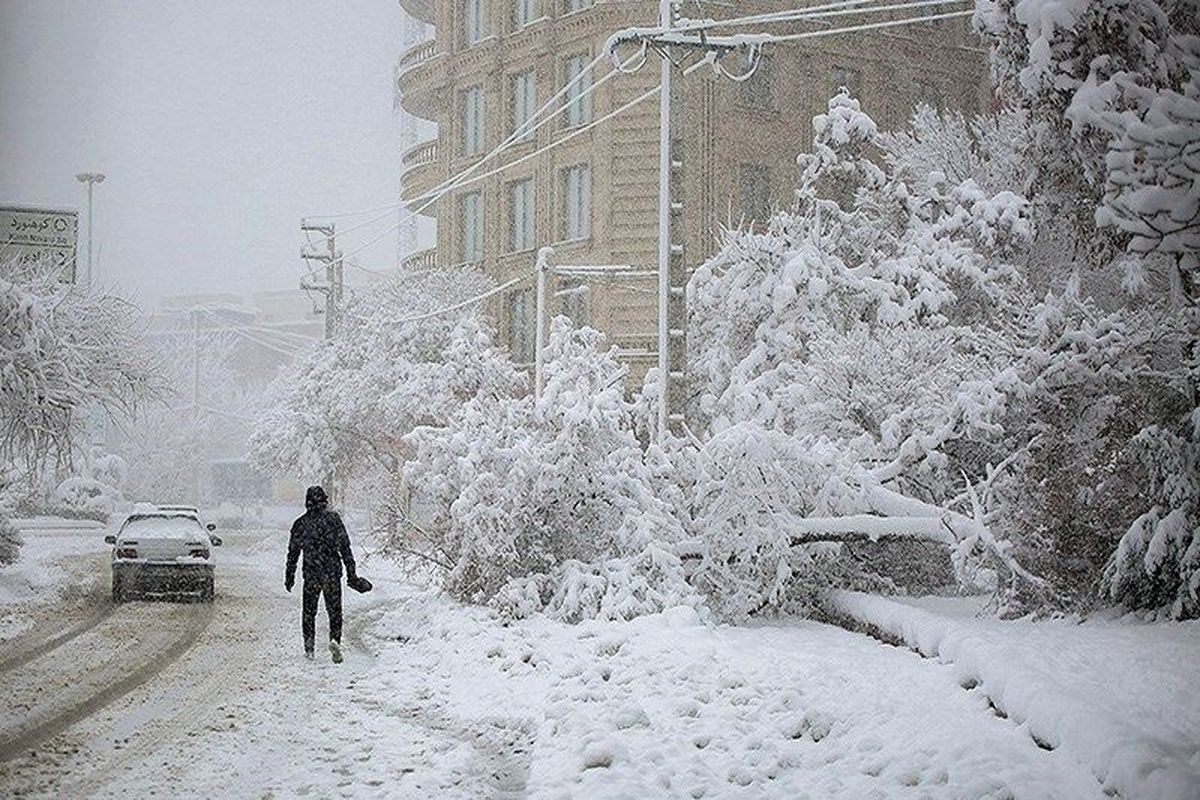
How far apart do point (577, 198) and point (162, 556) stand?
979 centimetres

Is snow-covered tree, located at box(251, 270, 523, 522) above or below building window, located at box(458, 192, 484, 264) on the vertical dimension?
below

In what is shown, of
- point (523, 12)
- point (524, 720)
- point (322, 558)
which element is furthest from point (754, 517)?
point (523, 12)

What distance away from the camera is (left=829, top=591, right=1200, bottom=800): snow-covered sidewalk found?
5.75m

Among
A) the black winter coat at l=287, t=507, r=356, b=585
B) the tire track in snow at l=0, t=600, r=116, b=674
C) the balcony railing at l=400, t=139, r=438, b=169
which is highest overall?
the balcony railing at l=400, t=139, r=438, b=169

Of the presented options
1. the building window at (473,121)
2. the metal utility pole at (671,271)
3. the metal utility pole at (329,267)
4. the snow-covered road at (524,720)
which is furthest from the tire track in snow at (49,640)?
the building window at (473,121)

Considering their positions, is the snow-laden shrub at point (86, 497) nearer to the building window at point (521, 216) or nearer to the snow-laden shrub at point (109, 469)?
the snow-laden shrub at point (109, 469)

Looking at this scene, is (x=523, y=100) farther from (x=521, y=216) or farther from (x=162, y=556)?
(x=162, y=556)

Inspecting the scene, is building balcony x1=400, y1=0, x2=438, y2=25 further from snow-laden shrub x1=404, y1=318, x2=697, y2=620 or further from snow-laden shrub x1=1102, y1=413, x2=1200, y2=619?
snow-laden shrub x1=1102, y1=413, x2=1200, y2=619

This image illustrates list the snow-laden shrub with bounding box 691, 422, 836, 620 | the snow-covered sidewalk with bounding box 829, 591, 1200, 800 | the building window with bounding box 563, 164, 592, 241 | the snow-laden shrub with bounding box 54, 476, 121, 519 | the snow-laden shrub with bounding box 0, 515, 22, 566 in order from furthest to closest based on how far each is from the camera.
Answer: the building window with bounding box 563, 164, 592, 241
the snow-laden shrub with bounding box 0, 515, 22, 566
the snow-laden shrub with bounding box 54, 476, 121, 519
the snow-laden shrub with bounding box 691, 422, 836, 620
the snow-covered sidewalk with bounding box 829, 591, 1200, 800

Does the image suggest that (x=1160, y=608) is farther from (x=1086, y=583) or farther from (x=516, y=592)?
(x=516, y=592)

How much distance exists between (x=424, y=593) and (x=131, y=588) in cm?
471

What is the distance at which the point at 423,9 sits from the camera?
70.5 feet

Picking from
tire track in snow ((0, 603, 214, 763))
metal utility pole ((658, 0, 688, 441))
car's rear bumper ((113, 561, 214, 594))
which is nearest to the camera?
tire track in snow ((0, 603, 214, 763))

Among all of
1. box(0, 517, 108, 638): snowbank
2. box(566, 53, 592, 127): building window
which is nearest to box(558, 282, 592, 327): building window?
box(566, 53, 592, 127): building window
